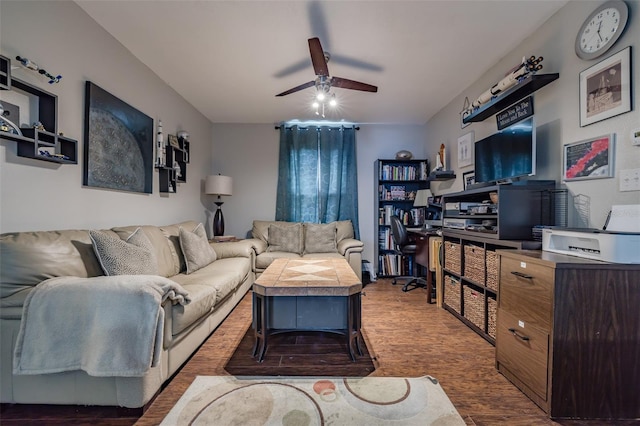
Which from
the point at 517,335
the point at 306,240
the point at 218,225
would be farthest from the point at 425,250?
the point at 218,225

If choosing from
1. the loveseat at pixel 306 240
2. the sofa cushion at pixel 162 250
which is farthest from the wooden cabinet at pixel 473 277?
the sofa cushion at pixel 162 250

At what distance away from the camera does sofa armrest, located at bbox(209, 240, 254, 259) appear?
3.36 metres

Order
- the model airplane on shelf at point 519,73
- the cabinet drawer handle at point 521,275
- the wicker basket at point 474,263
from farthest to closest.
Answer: the wicker basket at point 474,263, the model airplane on shelf at point 519,73, the cabinet drawer handle at point 521,275

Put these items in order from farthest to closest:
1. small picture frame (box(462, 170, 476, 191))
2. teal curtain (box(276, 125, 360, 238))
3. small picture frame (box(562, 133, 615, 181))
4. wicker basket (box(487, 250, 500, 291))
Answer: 1. teal curtain (box(276, 125, 360, 238))
2. small picture frame (box(462, 170, 476, 191))
3. wicker basket (box(487, 250, 500, 291))
4. small picture frame (box(562, 133, 615, 181))

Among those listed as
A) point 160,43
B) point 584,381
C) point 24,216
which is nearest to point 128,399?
point 24,216

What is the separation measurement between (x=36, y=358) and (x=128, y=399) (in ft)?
1.56

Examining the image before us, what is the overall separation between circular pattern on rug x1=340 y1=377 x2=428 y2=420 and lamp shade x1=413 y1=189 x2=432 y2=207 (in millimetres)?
2763

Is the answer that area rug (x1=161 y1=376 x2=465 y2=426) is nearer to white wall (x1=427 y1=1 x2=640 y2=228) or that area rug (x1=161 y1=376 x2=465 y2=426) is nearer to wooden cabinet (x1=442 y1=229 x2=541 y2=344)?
wooden cabinet (x1=442 y1=229 x2=541 y2=344)

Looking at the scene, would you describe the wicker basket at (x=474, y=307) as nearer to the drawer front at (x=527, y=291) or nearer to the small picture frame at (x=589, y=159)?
the drawer front at (x=527, y=291)

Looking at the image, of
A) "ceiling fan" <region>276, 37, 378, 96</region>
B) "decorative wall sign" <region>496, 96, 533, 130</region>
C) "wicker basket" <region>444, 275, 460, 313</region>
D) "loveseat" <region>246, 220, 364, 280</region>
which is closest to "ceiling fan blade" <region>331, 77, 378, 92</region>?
"ceiling fan" <region>276, 37, 378, 96</region>

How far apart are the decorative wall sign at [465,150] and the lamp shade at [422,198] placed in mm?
624

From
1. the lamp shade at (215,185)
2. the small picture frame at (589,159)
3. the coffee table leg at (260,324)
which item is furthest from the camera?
the lamp shade at (215,185)

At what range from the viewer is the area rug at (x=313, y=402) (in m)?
1.38

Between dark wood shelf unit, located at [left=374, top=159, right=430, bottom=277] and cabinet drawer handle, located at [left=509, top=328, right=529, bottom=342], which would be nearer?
cabinet drawer handle, located at [left=509, top=328, right=529, bottom=342]
